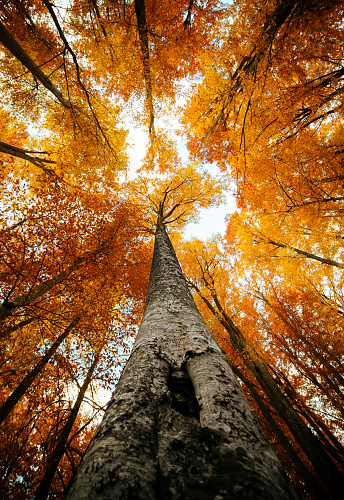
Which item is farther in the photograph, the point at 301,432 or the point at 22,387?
the point at 22,387

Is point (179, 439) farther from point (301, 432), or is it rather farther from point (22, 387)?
point (22, 387)

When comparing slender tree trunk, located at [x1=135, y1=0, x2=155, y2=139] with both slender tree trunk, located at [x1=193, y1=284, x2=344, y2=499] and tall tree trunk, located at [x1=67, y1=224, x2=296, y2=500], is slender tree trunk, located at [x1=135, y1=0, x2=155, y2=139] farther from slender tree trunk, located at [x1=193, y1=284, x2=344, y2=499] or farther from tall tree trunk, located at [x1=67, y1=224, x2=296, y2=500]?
slender tree trunk, located at [x1=193, y1=284, x2=344, y2=499]

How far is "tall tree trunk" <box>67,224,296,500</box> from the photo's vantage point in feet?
2.32

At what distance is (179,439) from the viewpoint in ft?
3.16

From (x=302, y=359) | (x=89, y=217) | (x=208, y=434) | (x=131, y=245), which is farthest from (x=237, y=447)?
(x=302, y=359)

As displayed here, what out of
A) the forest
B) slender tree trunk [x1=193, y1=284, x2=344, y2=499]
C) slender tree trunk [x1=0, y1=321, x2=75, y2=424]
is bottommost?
slender tree trunk [x1=193, y1=284, x2=344, y2=499]

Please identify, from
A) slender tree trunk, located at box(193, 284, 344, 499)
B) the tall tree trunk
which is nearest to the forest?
slender tree trunk, located at box(193, 284, 344, 499)

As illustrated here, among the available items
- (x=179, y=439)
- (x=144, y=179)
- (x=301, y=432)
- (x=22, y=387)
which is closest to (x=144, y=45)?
(x=144, y=179)

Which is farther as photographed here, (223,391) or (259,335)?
(259,335)

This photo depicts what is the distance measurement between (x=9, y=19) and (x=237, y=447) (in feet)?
31.2

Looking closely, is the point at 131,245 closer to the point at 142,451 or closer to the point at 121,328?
the point at 121,328

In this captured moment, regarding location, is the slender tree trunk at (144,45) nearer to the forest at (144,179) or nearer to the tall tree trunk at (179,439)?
the forest at (144,179)

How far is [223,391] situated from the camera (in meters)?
1.18

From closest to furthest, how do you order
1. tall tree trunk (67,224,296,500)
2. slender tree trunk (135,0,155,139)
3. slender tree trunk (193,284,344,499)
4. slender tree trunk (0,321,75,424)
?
tall tree trunk (67,224,296,500), slender tree trunk (193,284,344,499), slender tree trunk (135,0,155,139), slender tree trunk (0,321,75,424)
